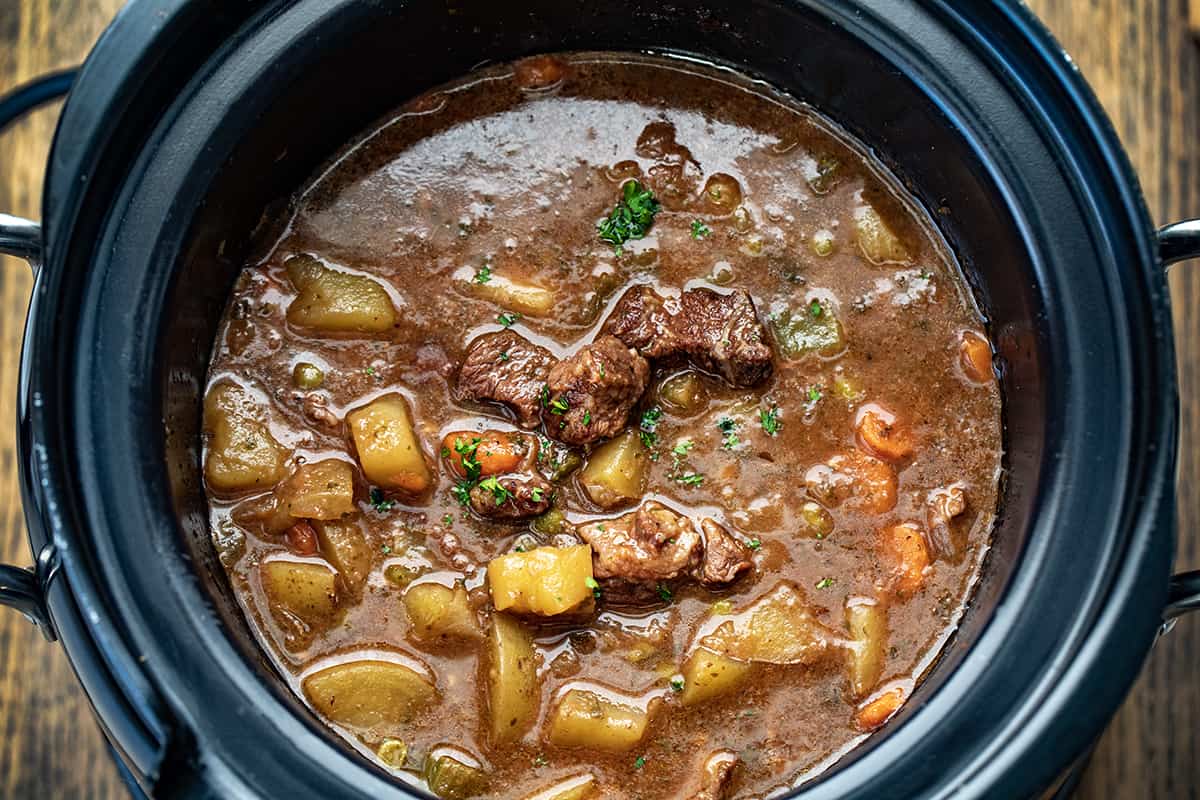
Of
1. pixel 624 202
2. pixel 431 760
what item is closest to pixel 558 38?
pixel 624 202

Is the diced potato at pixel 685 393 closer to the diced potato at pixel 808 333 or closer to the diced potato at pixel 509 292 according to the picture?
the diced potato at pixel 808 333

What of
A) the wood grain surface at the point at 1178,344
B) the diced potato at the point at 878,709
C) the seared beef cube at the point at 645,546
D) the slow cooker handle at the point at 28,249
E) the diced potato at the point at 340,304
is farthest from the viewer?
the wood grain surface at the point at 1178,344

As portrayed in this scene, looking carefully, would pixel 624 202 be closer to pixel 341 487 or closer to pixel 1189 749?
pixel 341 487

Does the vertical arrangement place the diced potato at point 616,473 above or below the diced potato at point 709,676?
above

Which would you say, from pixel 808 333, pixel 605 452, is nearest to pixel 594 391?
pixel 605 452

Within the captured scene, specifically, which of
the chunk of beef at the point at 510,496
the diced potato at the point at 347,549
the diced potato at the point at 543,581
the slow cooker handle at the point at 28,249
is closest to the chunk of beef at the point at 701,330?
the chunk of beef at the point at 510,496

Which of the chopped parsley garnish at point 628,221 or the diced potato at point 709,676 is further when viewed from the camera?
the chopped parsley garnish at point 628,221
